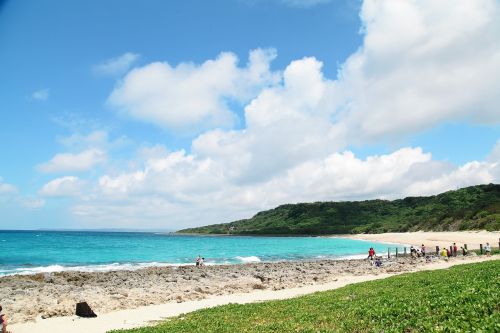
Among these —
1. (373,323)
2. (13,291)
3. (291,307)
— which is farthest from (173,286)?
(373,323)

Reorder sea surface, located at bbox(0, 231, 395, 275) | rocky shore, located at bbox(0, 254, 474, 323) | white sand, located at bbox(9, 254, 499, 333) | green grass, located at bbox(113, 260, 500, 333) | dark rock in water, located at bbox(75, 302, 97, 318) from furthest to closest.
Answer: sea surface, located at bbox(0, 231, 395, 275), rocky shore, located at bbox(0, 254, 474, 323), dark rock in water, located at bbox(75, 302, 97, 318), white sand, located at bbox(9, 254, 499, 333), green grass, located at bbox(113, 260, 500, 333)

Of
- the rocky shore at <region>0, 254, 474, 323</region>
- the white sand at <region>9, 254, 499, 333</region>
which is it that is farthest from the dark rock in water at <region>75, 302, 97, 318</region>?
the rocky shore at <region>0, 254, 474, 323</region>

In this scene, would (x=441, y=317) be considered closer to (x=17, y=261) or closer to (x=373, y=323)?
(x=373, y=323)

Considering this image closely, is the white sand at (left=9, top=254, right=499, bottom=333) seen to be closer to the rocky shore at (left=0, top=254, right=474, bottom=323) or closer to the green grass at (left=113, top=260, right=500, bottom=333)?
the rocky shore at (left=0, top=254, right=474, bottom=323)

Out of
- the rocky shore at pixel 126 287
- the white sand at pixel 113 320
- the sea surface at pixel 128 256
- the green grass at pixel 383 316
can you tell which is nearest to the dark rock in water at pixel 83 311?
the white sand at pixel 113 320

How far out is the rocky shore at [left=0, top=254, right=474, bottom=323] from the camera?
29.0m

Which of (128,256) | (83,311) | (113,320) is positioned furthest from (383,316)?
(128,256)

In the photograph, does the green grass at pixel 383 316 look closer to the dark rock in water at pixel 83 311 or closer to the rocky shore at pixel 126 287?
the dark rock in water at pixel 83 311

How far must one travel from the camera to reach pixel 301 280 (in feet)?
147

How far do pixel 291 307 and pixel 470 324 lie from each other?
37.6 feet

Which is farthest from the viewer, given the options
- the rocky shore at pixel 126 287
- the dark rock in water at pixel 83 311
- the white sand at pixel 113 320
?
the rocky shore at pixel 126 287

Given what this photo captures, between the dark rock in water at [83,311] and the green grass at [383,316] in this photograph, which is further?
the dark rock in water at [83,311]

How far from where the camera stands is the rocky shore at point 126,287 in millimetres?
29016

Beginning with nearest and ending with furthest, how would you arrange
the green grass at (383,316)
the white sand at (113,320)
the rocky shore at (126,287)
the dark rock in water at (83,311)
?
→ the green grass at (383,316) → the white sand at (113,320) → the dark rock in water at (83,311) → the rocky shore at (126,287)
